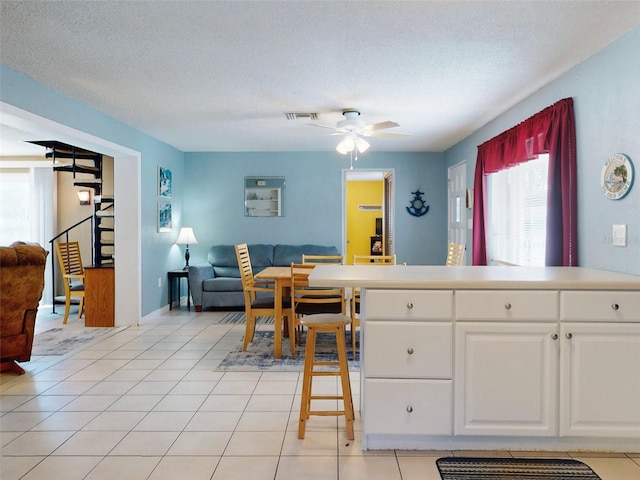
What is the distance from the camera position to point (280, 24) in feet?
8.28

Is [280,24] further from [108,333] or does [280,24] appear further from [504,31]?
[108,333]

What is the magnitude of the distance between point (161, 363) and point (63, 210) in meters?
4.77

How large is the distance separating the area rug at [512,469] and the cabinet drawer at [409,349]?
420mm

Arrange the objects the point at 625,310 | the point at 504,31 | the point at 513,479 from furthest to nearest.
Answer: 1. the point at 504,31
2. the point at 625,310
3. the point at 513,479

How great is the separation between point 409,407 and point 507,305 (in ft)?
2.33

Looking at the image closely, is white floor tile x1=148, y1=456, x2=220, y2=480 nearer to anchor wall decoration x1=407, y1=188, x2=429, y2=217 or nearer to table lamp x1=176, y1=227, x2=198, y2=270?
table lamp x1=176, y1=227, x2=198, y2=270

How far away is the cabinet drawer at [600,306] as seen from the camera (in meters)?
2.20

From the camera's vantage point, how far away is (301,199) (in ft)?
23.0

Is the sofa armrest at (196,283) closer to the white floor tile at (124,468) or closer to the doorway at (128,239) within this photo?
the doorway at (128,239)

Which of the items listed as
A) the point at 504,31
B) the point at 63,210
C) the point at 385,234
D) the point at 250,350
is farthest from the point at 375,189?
the point at 504,31

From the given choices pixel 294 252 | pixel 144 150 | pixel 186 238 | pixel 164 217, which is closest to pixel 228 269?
pixel 186 238

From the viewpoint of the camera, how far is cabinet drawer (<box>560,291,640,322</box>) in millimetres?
2197

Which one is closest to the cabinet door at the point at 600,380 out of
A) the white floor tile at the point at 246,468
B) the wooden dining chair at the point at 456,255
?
the white floor tile at the point at 246,468

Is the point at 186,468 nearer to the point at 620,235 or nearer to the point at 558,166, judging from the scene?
the point at 620,235
